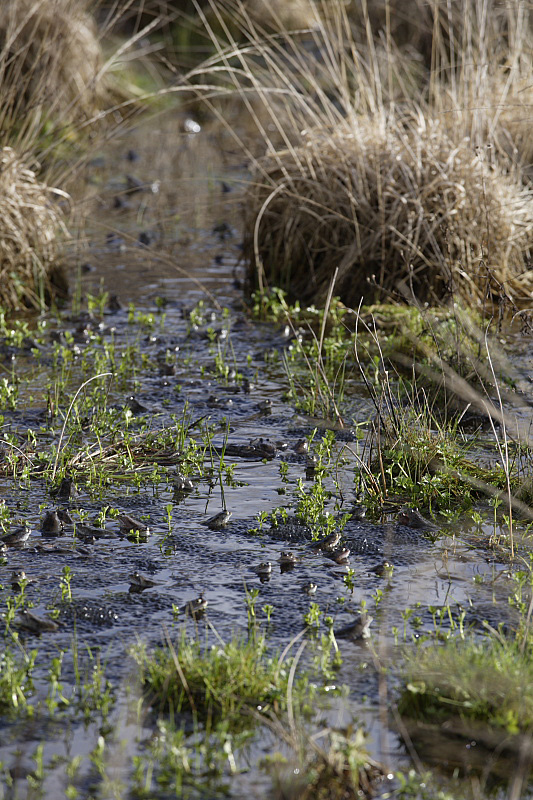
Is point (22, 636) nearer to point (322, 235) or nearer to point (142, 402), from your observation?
point (142, 402)

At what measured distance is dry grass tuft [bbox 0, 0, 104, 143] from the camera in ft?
25.8

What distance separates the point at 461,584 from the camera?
153 inches

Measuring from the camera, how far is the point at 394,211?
718cm

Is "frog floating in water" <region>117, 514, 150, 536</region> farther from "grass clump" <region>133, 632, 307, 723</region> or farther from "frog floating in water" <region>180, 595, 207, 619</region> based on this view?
"grass clump" <region>133, 632, 307, 723</region>

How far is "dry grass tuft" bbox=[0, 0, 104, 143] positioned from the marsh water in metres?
1.73

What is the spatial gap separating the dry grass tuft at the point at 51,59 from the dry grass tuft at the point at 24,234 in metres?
0.47

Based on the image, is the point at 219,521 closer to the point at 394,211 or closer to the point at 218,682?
the point at 218,682

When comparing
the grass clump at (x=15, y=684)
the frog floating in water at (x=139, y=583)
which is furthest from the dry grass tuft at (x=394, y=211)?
the grass clump at (x=15, y=684)

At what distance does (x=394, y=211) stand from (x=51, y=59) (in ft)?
20.1

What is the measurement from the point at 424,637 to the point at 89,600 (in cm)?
123

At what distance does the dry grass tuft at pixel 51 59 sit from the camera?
25.8 ft

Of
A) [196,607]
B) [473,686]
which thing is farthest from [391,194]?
[473,686]

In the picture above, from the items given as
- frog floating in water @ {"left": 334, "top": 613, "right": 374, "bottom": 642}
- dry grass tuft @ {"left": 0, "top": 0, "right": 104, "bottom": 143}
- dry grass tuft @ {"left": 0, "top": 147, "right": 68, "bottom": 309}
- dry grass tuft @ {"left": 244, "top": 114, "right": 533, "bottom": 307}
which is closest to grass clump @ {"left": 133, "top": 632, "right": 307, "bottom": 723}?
frog floating in water @ {"left": 334, "top": 613, "right": 374, "bottom": 642}

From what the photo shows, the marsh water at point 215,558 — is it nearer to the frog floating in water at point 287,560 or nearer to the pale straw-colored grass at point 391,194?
the frog floating in water at point 287,560
